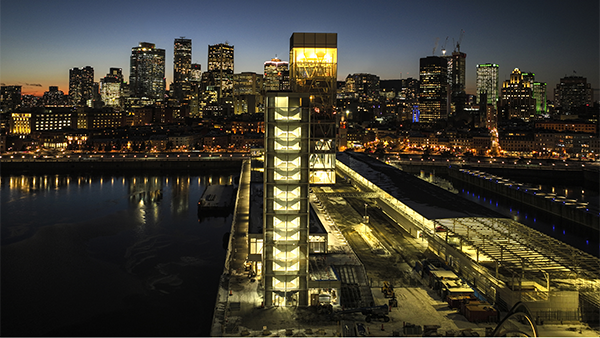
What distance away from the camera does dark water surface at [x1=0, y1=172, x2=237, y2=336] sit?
764 inches

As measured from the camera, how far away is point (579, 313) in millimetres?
17281

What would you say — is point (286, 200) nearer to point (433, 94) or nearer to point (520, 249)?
point (520, 249)

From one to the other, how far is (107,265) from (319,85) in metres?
17.5

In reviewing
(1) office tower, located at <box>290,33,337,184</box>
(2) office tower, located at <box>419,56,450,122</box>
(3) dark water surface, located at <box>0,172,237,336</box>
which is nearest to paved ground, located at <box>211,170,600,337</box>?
(3) dark water surface, located at <box>0,172,237,336</box>

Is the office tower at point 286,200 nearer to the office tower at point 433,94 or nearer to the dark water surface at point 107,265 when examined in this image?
the dark water surface at point 107,265

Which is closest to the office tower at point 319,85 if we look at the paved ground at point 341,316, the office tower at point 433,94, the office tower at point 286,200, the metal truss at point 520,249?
the metal truss at point 520,249

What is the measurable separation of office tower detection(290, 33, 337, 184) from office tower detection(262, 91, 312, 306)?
1445cm

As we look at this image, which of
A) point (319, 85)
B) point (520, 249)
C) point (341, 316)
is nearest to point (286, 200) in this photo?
point (341, 316)

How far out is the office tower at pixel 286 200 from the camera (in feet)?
58.7

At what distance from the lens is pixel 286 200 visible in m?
18.2

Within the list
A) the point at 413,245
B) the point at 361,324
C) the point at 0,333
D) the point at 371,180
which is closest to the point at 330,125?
the point at 371,180

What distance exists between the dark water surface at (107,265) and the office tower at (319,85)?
814 centimetres

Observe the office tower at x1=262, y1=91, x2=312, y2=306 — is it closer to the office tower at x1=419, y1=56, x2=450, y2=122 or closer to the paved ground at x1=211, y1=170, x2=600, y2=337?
the paved ground at x1=211, y1=170, x2=600, y2=337

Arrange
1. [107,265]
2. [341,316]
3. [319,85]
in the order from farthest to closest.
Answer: [319,85], [107,265], [341,316]
